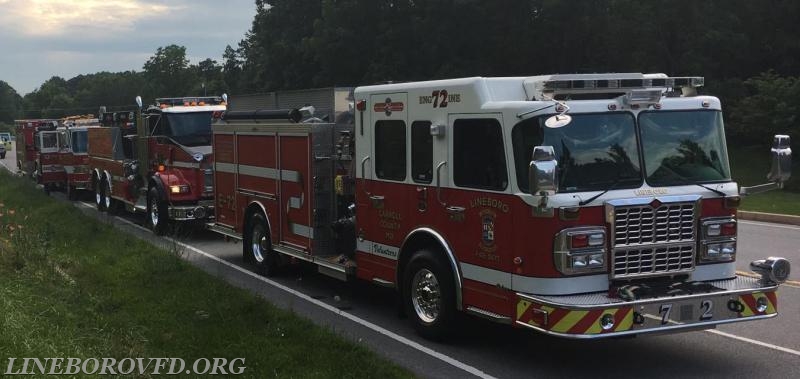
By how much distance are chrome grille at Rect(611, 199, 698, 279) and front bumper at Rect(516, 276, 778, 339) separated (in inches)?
10.3

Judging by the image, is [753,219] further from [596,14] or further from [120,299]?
[596,14]

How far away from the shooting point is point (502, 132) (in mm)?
6750

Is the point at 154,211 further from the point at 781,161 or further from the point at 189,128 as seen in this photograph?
the point at 781,161


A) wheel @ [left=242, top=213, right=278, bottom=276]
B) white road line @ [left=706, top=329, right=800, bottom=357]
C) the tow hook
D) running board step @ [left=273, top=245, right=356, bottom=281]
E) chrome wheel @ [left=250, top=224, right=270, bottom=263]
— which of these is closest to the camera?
the tow hook

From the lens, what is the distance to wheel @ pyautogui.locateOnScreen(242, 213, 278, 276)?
11.4 metres

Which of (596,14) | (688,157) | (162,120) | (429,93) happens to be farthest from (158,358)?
(596,14)

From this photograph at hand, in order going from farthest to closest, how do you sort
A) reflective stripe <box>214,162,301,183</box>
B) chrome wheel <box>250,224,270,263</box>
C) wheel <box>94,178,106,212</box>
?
1. wheel <box>94,178,106,212</box>
2. chrome wheel <box>250,224,270,263</box>
3. reflective stripe <box>214,162,301,183</box>

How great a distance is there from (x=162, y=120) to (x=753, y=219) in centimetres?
1269

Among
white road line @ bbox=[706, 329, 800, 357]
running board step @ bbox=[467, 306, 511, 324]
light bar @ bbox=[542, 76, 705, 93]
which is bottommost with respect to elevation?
white road line @ bbox=[706, 329, 800, 357]

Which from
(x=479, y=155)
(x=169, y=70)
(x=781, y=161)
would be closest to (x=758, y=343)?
(x=781, y=161)

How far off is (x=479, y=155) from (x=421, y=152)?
3.09 feet

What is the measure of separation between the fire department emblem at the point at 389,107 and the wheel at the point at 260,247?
346 centimetres

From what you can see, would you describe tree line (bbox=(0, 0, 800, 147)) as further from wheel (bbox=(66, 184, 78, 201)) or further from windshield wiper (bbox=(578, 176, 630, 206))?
windshield wiper (bbox=(578, 176, 630, 206))

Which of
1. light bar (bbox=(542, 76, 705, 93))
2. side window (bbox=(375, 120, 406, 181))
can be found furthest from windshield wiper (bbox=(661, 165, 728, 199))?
side window (bbox=(375, 120, 406, 181))
